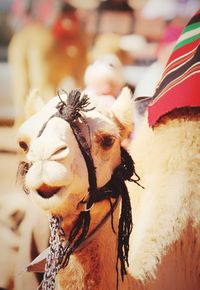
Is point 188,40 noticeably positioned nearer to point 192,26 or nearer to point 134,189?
point 192,26

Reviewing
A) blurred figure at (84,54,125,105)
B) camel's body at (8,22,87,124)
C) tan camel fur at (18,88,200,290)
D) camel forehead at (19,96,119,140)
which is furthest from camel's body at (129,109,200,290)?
camel's body at (8,22,87,124)

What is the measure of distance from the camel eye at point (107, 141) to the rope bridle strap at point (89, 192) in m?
0.04

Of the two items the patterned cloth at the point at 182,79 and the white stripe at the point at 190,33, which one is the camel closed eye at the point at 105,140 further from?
the white stripe at the point at 190,33

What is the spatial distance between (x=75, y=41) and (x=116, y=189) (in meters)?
0.61

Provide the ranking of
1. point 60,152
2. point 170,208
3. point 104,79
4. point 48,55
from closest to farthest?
point 60,152 < point 170,208 < point 104,79 < point 48,55

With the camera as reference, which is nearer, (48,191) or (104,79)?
(48,191)

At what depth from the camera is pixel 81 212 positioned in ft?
2.75

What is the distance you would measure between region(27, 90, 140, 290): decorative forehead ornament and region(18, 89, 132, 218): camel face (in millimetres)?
11

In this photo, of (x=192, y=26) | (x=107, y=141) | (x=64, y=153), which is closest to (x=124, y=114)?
(x=107, y=141)

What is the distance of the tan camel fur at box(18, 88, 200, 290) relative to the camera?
0.77 meters

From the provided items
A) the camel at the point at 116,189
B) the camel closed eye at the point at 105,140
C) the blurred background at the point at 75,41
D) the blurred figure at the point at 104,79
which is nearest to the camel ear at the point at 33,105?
the camel at the point at 116,189

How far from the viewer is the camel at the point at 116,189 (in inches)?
30.9

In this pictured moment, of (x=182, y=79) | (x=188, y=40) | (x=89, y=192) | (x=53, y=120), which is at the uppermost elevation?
(x=188, y=40)

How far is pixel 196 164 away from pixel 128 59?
434 mm
